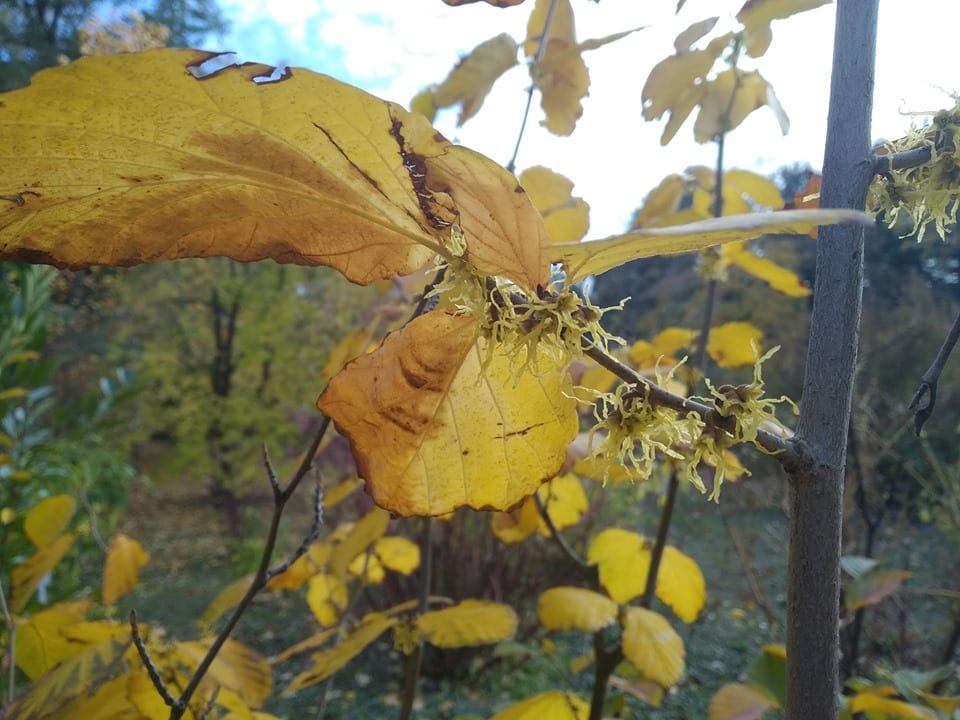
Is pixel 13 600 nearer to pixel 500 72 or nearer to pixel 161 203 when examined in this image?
pixel 161 203

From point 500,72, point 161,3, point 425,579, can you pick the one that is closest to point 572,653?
point 425,579

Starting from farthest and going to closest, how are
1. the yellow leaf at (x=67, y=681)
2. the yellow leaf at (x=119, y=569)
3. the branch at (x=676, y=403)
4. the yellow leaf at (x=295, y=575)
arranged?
the yellow leaf at (x=295, y=575) < the yellow leaf at (x=119, y=569) < the yellow leaf at (x=67, y=681) < the branch at (x=676, y=403)

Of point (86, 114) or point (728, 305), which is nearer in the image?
point (86, 114)

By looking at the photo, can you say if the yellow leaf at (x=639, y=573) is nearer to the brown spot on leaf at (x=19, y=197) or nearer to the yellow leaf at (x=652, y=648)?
the yellow leaf at (x=652, y=648)

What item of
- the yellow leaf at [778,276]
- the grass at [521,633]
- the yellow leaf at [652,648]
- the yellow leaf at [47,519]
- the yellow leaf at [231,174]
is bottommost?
the grass at [521,633]

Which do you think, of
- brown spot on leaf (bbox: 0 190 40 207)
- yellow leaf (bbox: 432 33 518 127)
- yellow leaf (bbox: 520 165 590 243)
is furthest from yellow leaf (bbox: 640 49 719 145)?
brown spot on leaf (bbox: 0 190 40 207)

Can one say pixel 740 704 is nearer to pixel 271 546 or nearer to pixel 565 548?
pixel 565 548

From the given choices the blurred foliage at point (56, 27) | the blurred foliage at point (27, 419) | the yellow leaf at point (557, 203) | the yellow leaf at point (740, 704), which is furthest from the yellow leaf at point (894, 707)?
the blurred foliage at point (56, 27)

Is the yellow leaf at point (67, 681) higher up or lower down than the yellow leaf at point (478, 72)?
lower down
